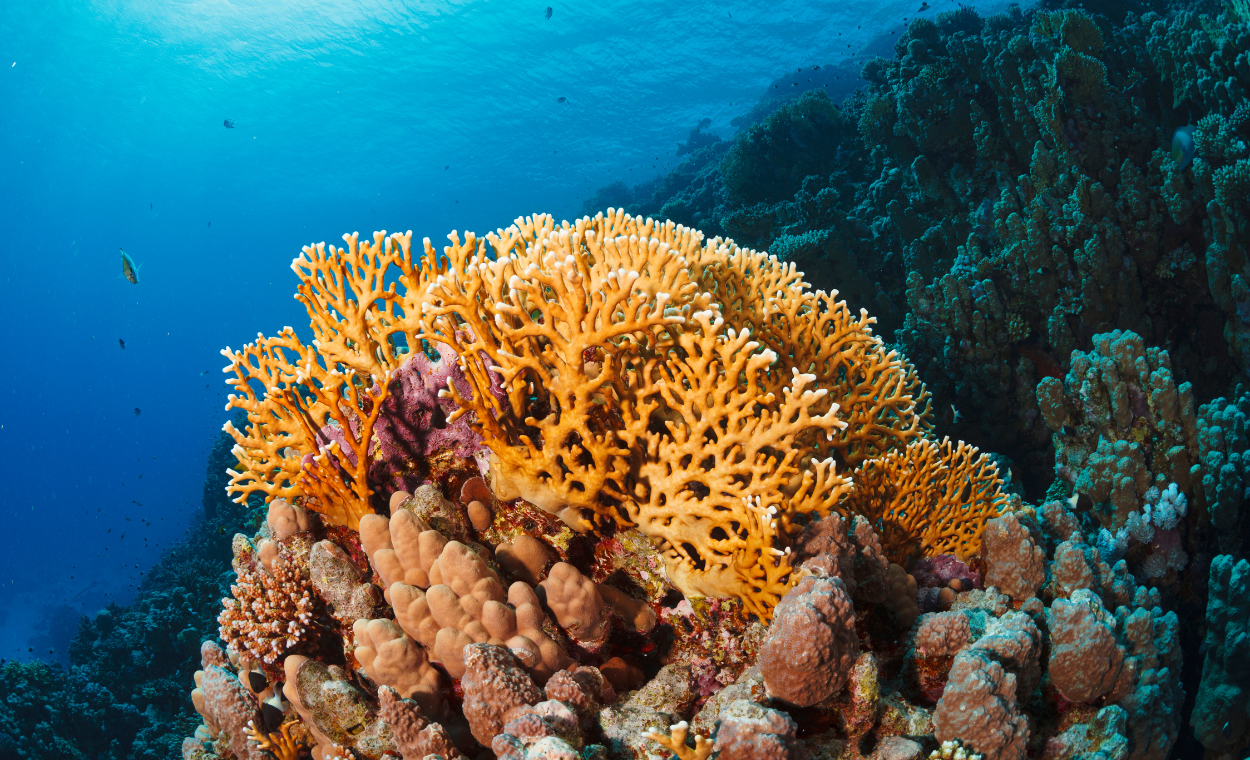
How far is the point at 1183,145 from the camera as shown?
19.5 ft

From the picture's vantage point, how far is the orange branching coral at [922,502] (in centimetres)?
305

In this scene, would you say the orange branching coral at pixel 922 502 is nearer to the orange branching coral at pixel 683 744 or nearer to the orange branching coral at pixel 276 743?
the orange branching coral at pixel 683 744

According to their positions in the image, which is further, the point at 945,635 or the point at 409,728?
the point at 945,635

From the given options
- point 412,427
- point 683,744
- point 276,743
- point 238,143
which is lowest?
point 276,743

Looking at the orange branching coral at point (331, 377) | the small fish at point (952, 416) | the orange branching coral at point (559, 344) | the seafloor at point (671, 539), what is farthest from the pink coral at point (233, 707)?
the small fish at point (952, 416)

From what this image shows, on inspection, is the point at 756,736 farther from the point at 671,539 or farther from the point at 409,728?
the point at 409,728

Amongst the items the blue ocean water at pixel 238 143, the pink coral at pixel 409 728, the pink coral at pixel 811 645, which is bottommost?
the pink coral at pixel 409 728

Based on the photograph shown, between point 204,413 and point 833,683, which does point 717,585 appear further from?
point 204,413

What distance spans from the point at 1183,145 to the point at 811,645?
7427 mm

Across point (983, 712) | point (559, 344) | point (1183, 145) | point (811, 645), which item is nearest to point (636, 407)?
point (559, 344)

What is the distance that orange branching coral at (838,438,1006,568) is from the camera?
3053 mm

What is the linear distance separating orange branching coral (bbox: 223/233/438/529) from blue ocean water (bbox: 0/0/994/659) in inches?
936

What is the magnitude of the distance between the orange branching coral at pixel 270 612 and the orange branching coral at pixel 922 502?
2.69 m

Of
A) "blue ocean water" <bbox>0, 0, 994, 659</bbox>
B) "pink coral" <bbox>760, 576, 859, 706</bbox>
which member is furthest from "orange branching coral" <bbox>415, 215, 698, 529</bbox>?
"blue ocean water" <bbox>0, 0, 994, 659</bbox>
